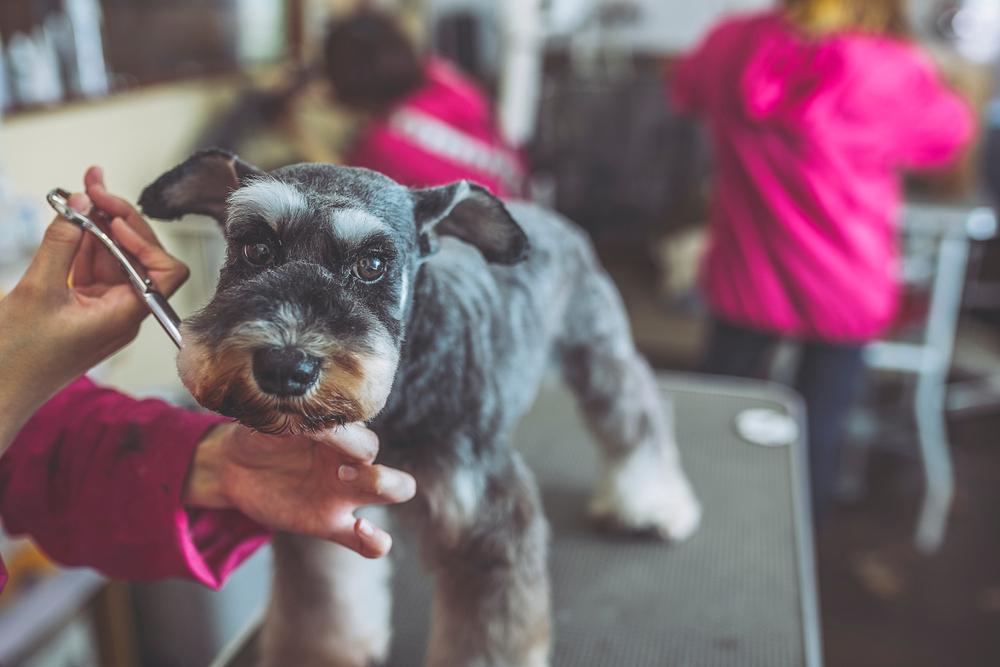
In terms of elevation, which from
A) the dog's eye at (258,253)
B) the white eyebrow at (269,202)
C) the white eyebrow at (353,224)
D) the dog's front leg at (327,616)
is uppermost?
the white eyebrow at (269,202)

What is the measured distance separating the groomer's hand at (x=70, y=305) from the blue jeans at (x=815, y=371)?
1.65 meters

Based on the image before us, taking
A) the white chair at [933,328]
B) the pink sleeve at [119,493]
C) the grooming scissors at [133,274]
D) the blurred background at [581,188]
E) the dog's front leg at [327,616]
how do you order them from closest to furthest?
the grooming scissors at [133,274] < the pink sleeve at [119,493] < the dog's front leg at [327,616] < the blurred background at [581,188] < the white chair at [933,328]

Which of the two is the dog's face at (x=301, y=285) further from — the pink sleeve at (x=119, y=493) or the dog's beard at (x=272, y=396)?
the pink sleeve at (x=119, y=493)

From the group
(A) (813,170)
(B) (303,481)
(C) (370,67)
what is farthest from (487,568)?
(A) (813,170)

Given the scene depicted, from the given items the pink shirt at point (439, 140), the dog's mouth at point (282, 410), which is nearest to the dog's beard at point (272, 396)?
the dog's mouth at point (282, 410)

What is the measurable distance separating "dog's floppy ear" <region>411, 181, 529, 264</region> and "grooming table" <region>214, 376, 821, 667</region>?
0.37m

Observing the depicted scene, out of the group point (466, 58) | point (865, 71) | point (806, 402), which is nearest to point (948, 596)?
point (806, 402)

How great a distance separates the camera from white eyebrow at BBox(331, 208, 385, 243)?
0.58 metres

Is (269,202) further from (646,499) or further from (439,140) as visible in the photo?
(439,140)

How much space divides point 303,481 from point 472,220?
0.90ft

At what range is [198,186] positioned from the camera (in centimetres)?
64

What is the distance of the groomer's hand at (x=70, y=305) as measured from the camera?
2.19 ft

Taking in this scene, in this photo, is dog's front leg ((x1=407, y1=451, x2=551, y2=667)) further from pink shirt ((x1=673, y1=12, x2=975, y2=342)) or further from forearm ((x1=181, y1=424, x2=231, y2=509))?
pink shirt ((x1=673, y1=12, x2=975, y2=342))

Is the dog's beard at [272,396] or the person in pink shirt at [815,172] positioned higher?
the dog's beard at [272,396]
